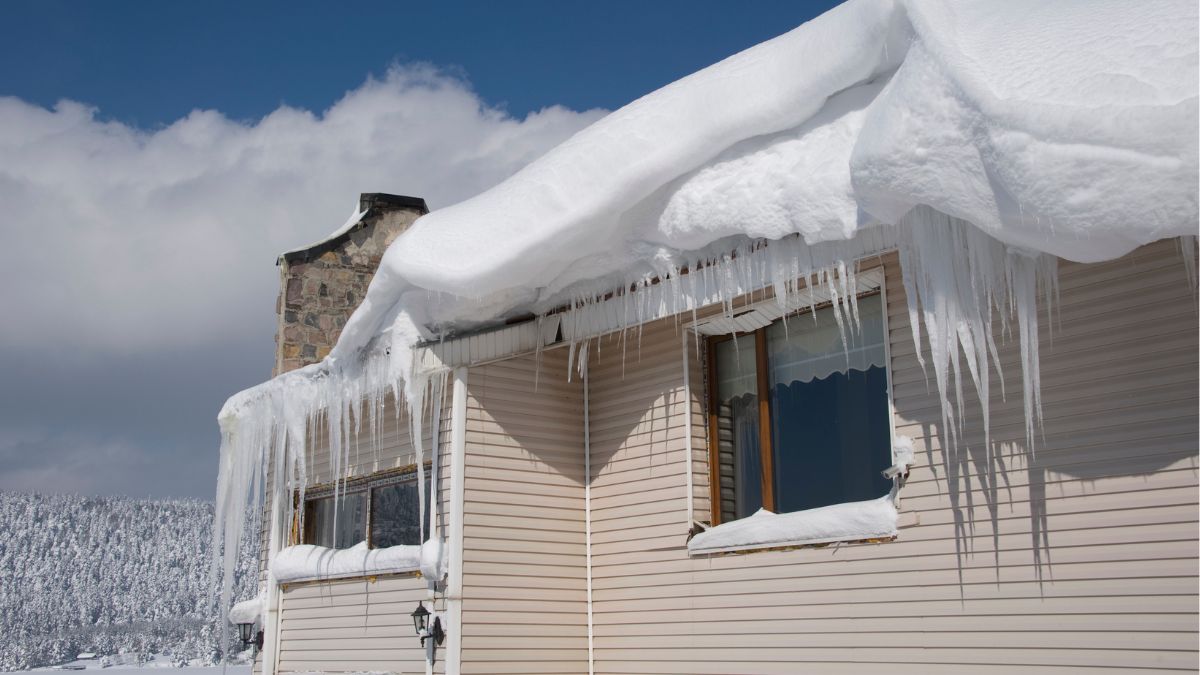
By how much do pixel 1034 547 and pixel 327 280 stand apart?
28.1 feet

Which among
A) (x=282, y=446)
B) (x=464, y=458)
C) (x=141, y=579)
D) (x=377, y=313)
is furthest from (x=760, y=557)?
(x=141, y=579)

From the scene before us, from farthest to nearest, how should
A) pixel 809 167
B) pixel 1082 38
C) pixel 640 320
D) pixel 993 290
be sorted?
1. pixel 640 320
2. pixel 809 167
3. pixel 993 290
4. pixel 1082 38

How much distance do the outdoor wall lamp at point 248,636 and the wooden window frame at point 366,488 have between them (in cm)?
108

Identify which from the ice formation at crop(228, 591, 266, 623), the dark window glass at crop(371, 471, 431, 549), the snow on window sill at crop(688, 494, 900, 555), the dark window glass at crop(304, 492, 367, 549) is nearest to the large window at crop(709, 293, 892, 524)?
the snow on window sill at crop(688, 494, 900, 555)

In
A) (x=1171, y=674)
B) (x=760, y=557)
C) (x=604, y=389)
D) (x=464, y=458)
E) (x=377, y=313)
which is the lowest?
(x=1171, y=674)

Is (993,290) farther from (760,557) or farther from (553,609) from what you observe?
(553,609)

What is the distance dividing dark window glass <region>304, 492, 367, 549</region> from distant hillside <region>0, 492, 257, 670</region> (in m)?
45.8

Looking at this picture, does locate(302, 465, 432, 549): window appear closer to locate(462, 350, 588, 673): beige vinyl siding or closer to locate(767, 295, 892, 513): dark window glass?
locate(462, 350, 588, 673): beige vinyl siding

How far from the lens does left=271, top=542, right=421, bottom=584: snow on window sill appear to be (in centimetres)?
764

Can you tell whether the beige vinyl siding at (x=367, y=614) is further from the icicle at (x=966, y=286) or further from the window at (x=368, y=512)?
the icicle at (x=966, y=286)

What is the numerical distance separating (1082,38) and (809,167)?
1.46 meters

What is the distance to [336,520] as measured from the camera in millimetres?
8992

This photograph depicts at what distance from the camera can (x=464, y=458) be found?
23.4ft

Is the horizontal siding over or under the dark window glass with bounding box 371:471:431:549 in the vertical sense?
under
